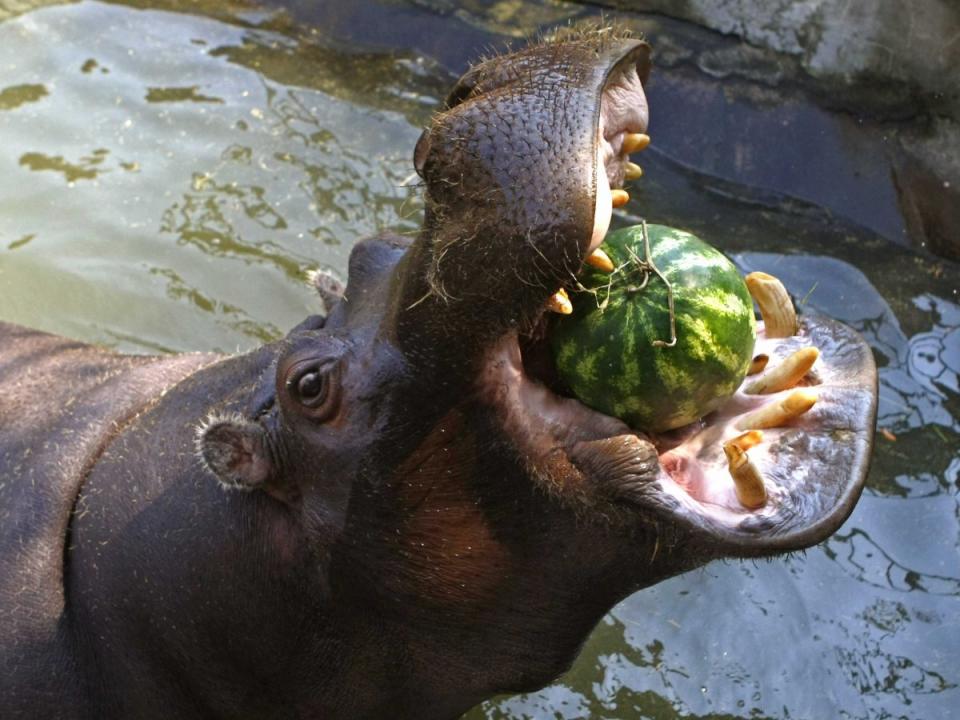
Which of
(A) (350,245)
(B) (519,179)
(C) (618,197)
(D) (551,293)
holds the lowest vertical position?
(A) (350,245)

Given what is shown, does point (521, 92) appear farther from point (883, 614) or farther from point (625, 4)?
point (625, 4)

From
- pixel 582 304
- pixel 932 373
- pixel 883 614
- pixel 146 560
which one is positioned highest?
pixel 582 304

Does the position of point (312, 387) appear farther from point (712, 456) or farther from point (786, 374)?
point (786, 374)

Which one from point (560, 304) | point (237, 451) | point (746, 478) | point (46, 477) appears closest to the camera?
point (746, 478)

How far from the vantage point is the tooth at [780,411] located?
2.71 m

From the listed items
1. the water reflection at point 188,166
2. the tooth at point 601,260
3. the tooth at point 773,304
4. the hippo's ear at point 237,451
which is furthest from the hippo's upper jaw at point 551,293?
the water reflection at point 188,166

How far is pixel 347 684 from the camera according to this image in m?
3.60

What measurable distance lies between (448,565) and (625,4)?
540cm

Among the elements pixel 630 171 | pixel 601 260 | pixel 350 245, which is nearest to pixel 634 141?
pixel 630 171

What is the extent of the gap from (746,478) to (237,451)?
Result: 54.9 inches

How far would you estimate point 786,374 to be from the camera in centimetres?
294

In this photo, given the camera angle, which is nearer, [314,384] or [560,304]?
[560,304]

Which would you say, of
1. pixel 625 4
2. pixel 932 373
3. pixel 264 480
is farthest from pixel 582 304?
pixel 625 4

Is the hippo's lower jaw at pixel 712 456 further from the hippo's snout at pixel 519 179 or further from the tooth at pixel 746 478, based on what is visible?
the hippo's snout at pixel 519 179
